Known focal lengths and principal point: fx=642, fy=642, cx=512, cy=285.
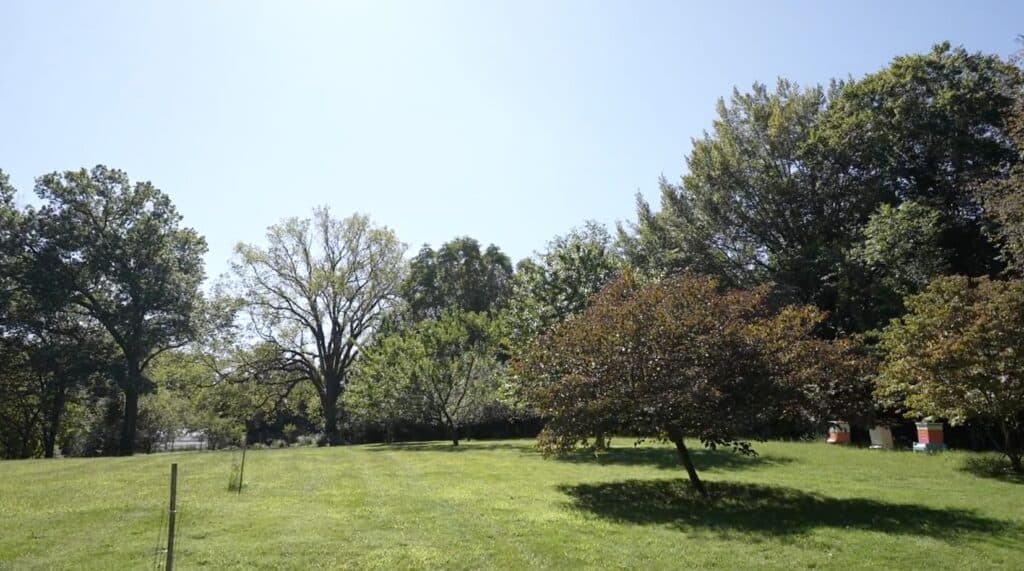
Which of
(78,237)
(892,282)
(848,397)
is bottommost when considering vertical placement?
(848,397)

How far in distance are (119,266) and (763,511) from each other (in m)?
38.5

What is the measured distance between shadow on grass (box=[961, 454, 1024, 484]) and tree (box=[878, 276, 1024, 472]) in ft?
1.24

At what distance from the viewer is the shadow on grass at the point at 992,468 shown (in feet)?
51.2

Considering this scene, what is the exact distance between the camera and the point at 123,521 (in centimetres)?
1036

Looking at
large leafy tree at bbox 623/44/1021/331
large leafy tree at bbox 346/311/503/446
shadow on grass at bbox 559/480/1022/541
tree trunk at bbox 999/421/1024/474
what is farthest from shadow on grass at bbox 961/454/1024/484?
large leafy tree at bbox 346/311/503/446

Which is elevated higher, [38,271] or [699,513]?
[38,271]

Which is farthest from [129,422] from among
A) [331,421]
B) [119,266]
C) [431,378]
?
[431,378]

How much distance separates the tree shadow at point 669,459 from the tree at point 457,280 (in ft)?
117

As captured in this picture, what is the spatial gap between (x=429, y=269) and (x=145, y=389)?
26977mm

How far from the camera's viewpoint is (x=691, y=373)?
41.1 feet

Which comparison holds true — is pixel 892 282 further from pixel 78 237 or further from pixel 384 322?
pixel 78 237

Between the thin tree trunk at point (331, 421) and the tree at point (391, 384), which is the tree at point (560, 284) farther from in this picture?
the thin tree trunk at point (331, 421)

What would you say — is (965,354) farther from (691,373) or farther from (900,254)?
(900,254)

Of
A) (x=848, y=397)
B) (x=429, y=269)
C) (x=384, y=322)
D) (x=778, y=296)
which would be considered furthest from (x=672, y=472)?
(x=429, y=269)
